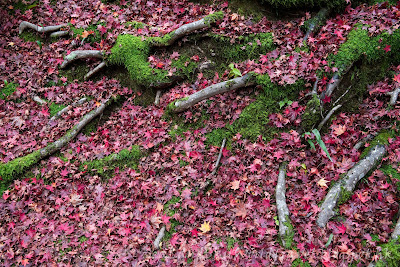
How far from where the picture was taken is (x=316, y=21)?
18.8 feet

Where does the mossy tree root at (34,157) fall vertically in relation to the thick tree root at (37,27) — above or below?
below

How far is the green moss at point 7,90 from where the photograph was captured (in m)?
6.79

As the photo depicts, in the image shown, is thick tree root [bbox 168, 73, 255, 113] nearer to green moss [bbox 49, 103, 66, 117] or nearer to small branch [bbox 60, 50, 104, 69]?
small branch [bbox 60, 50, 104, 69]

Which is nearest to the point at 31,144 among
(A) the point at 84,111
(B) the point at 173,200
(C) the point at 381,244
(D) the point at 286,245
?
(A) the point at 84,111

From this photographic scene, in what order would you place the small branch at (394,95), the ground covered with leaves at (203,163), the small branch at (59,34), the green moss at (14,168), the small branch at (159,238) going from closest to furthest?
1. the ground covered with leaves at (203,163)
2. the small branch at (159,238)
3. the small branch at (394,95)
4. the green moss at (14,168)
5. the small branch at (59,34)

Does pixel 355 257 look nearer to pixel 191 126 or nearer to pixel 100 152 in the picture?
pixel 191 126

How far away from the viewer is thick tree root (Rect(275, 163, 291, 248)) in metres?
4.07

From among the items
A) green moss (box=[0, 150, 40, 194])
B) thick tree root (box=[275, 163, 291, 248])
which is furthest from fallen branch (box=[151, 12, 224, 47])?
green moss (box=[0, 150, 40, 194])

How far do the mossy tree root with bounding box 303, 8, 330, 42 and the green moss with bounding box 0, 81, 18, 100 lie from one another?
7.21 metres

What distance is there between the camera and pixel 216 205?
4.72 m

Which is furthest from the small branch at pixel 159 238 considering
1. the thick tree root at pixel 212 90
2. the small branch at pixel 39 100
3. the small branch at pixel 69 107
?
the small branch at pixel 39 100

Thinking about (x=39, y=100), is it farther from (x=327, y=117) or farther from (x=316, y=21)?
(x=316, y=21)

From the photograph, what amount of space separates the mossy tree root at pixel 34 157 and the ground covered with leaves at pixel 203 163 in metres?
0.14

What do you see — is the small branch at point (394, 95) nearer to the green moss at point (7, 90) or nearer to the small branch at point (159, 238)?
the small branch at point (159, 238)
